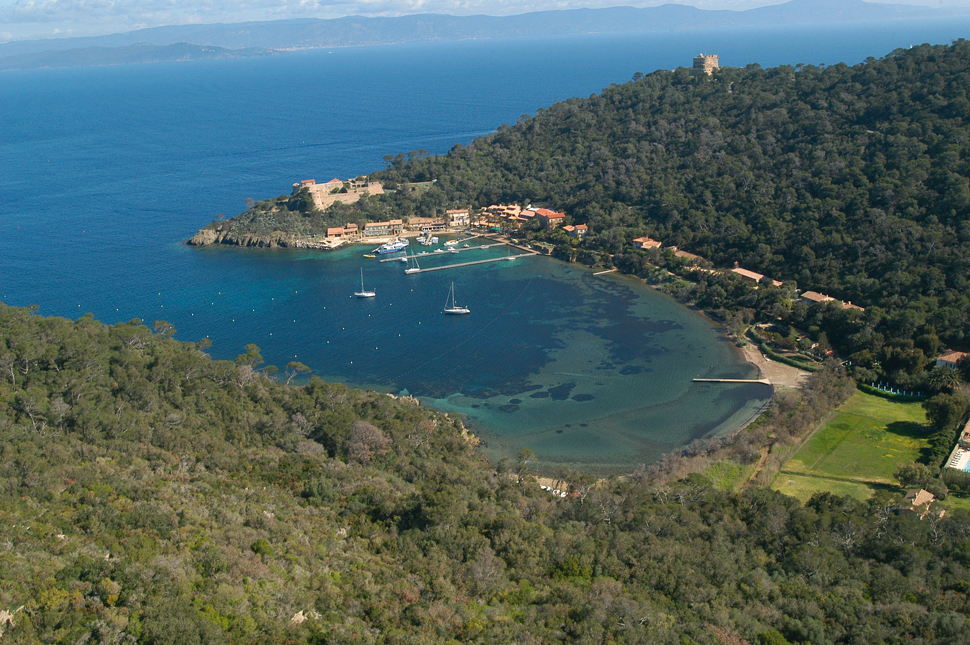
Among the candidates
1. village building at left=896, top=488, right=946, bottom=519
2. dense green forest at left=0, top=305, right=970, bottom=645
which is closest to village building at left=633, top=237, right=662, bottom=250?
dense green forest at left=0, top=305, right=970, bottom=645

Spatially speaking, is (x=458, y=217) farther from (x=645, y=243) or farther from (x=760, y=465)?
(x=760, y=465)

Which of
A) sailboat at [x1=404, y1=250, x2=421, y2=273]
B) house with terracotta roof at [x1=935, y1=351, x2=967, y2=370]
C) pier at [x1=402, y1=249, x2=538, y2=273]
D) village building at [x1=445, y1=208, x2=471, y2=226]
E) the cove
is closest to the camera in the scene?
the cove

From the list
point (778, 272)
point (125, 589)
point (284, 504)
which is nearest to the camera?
point (125, 589)

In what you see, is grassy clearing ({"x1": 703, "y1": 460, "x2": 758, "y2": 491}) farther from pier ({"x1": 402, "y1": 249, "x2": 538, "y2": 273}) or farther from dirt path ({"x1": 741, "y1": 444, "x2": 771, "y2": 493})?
pier ({"x1": 402, "y1": 249, "x2": 538, "y2": 273})

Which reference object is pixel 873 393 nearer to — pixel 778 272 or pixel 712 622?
pixel 778 272

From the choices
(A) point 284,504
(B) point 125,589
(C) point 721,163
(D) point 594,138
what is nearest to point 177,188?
(D) point 594,138

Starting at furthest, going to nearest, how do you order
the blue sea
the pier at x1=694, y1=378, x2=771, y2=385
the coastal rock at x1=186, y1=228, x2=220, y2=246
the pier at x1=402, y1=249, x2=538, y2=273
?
the coastal rock at x1=186, y1=228, x2=220, y2=246 < the pier at x1=402, y1=249, x2=538, y2=273 < the pier at x1=694, y1=378, x2=771, y2=385 < the blue sea

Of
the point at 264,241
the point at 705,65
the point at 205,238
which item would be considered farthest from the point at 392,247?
the point at 705,65

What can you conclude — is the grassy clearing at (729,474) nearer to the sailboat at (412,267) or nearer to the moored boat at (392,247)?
the sailboat at (412,267)
